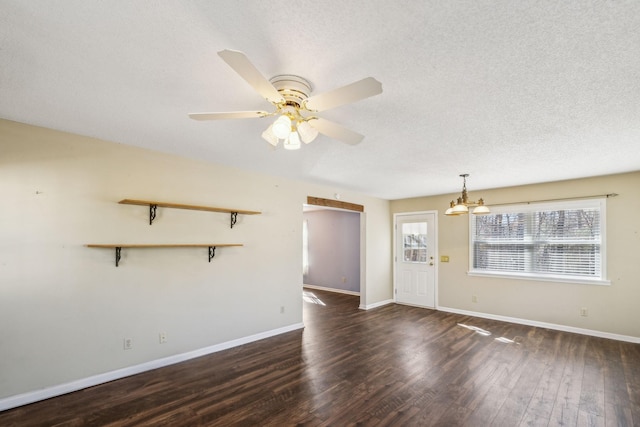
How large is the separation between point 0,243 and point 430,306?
6.68 m

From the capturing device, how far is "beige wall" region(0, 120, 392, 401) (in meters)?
2.71

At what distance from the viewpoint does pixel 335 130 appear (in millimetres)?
2098

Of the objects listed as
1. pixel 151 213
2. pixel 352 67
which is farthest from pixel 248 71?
pixel 151 213

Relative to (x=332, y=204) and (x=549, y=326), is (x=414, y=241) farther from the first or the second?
(x=549, y=326)

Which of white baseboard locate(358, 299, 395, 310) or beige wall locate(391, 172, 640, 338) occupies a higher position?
beige wall locate(391, 172, 640, 338)

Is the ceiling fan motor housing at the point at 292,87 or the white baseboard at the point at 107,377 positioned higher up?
the ceiling fan motor housing at the point at 292,87

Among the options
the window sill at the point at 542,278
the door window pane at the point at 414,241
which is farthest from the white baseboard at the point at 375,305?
the window sill at the point at 542,278

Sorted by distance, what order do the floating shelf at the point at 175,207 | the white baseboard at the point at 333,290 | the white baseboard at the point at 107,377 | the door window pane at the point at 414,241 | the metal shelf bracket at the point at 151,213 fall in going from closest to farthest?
the white baseboard at the point at 107,377 < the floating shelf at the point at 175,207 < the metal shelf bracket at the point at 151,213 < the door window pane at the point at 414,241 < the white baseboard at the point at 333,290

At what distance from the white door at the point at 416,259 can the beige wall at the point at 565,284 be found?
208 millimetres

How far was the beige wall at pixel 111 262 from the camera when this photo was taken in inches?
107

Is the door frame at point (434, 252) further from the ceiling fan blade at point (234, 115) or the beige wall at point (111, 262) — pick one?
the ceiling fan blade at point (234, 115)

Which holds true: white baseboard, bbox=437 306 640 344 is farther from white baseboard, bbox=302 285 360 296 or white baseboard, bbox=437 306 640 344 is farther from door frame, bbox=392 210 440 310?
white baseboard, bbox=302 285 360 296

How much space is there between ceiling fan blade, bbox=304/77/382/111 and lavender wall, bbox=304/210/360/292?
21.0 feet

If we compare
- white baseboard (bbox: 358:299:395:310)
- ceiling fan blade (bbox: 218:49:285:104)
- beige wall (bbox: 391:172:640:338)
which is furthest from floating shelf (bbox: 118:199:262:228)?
beige wall (bbox: 391:172:640:338)
